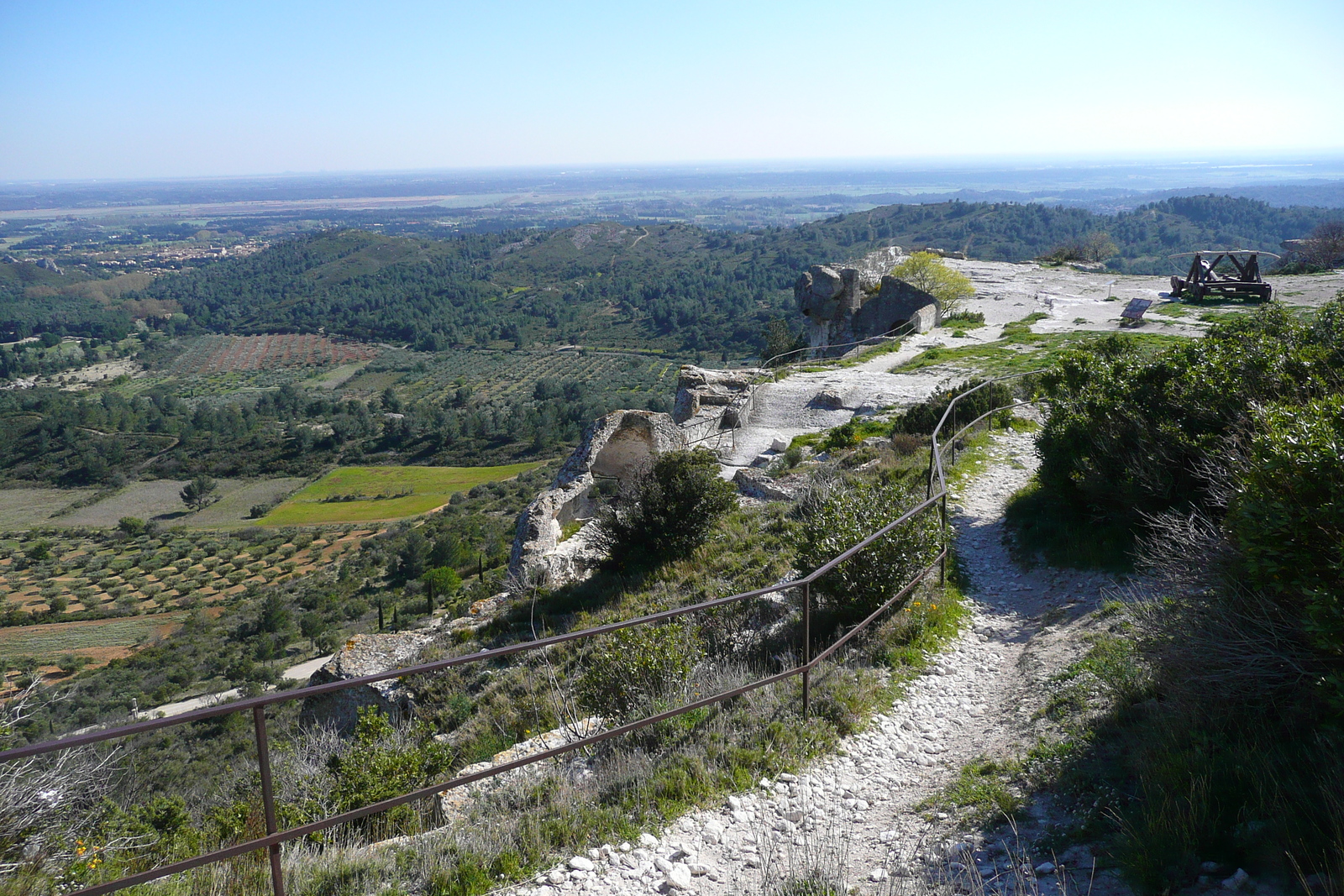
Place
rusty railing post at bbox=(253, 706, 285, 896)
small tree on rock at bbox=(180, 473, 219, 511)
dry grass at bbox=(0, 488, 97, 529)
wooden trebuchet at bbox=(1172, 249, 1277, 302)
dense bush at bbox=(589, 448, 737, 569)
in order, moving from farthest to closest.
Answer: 1. small tree on rock at bbox=(180, 473, 219, 511)
2. dry grass at bbox=(0, 488, 97, 529)
3. wooden trebuchet at bbox=(1172, 249, 1277, 302)
4. dense bush at bbox=(589, 448, 737, 569)
5. rusty railing post at bbox=(253, 706, 285, 896)

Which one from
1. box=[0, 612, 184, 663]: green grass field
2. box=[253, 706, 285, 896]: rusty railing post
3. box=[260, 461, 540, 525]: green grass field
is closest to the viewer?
box=[253, 706, 285, 896]: rusty railing post

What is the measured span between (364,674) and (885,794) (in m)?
8.19

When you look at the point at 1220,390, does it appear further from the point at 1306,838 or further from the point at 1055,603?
the point at 1306,838

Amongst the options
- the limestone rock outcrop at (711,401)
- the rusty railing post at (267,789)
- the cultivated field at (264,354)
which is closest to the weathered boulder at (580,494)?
the limestone rock outcrop at (711,401)

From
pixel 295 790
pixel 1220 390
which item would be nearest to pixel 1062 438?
pixel 1220 390

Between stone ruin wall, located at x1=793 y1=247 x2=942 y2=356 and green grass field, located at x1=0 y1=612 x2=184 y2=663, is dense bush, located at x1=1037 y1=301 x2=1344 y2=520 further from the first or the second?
green grass field, located at x1=0 y1=612 x2=184 y2=663

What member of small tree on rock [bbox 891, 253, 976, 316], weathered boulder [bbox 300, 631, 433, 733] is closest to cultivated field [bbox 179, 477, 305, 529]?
small tree on rock [bbox 891, 253, 976, 316]

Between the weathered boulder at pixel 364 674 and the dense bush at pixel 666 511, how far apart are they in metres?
3.47

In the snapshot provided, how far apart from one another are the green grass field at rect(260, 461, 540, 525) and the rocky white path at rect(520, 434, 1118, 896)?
57415 millimetres

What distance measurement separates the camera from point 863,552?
23.3ft

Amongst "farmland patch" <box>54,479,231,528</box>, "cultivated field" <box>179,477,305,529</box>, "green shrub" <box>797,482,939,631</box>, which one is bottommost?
"farmland patch" <box>54,479,231,528</box>

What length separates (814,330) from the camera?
116 feet

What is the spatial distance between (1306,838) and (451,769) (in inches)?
235

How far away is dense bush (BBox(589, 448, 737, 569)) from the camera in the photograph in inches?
466
